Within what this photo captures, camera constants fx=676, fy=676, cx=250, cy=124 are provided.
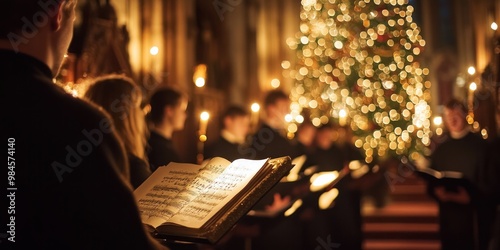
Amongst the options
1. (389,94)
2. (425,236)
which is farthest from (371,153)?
(425,236)

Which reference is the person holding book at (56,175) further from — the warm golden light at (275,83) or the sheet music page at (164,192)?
the warm golden light at (275,83)

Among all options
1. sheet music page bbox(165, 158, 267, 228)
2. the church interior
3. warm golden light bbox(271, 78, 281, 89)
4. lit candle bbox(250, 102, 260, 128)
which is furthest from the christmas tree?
sheet music page bbox(165, 158, 267, 228)

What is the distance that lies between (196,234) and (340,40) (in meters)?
12.4

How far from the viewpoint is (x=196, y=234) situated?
1.97m

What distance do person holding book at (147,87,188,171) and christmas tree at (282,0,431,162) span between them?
31.8 ft

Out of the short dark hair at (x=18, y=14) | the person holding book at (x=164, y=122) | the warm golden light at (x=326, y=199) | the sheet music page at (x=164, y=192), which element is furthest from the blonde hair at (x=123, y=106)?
the warm golden light at (x=326, y=199)

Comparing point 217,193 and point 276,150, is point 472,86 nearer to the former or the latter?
point 276,150

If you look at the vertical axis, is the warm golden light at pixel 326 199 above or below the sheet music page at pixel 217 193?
below

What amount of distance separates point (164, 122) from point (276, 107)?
108 inches

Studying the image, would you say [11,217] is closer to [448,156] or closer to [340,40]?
[448,156]

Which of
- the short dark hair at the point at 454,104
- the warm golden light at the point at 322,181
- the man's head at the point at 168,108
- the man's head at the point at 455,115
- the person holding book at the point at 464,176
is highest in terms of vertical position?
the man's head at the point at 168,108

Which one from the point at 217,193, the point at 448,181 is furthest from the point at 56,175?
the point at 448,181

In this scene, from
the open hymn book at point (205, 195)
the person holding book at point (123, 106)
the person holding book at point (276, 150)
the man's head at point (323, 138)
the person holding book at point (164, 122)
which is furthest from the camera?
the man's head at point (323, 138)

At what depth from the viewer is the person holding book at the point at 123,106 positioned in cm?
313
